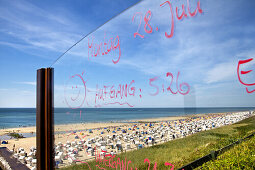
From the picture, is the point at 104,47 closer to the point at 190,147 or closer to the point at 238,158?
the point at 190,147

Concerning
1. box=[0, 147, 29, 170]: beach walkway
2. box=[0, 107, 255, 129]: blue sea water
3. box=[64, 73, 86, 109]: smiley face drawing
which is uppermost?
box=[64, 73, 86, 109]: smiley face drawing

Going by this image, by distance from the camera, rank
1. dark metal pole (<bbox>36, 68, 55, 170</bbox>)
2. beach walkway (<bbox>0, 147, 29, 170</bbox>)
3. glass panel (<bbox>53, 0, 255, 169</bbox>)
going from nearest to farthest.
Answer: glass panel (<bbox>53, 0, 255, 169</bbox>) < dark metal pole (<bbox>36, 68, 55, 170</bbox>) < beach walkway (<bbox>0, 147, 29, 170</bbox>)

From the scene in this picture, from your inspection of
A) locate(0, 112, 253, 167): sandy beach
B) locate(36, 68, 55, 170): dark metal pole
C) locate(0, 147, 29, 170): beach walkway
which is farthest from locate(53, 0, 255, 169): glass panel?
locate(0, 147, 29, 170): beach walkway

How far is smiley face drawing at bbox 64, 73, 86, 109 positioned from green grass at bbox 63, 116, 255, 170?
83 cm

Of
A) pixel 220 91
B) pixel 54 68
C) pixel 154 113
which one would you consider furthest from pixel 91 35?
pixel 220 91

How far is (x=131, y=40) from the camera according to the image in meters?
1.25

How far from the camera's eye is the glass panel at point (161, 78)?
0.78 m

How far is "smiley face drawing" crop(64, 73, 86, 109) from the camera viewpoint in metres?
1.77

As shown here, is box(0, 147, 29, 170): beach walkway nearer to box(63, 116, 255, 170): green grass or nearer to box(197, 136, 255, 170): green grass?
box(63, 116, 255, 170): green grass

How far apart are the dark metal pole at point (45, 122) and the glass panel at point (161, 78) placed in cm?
51

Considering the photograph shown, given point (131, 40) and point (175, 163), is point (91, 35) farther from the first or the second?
point (175, 163)

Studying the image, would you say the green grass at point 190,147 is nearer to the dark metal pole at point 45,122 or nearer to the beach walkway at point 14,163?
A: the dark metal pole at point 45,122

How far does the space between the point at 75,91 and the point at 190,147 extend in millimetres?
1311

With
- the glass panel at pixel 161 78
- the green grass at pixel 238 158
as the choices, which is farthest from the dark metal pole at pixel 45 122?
the green grass at pixel 238 158
